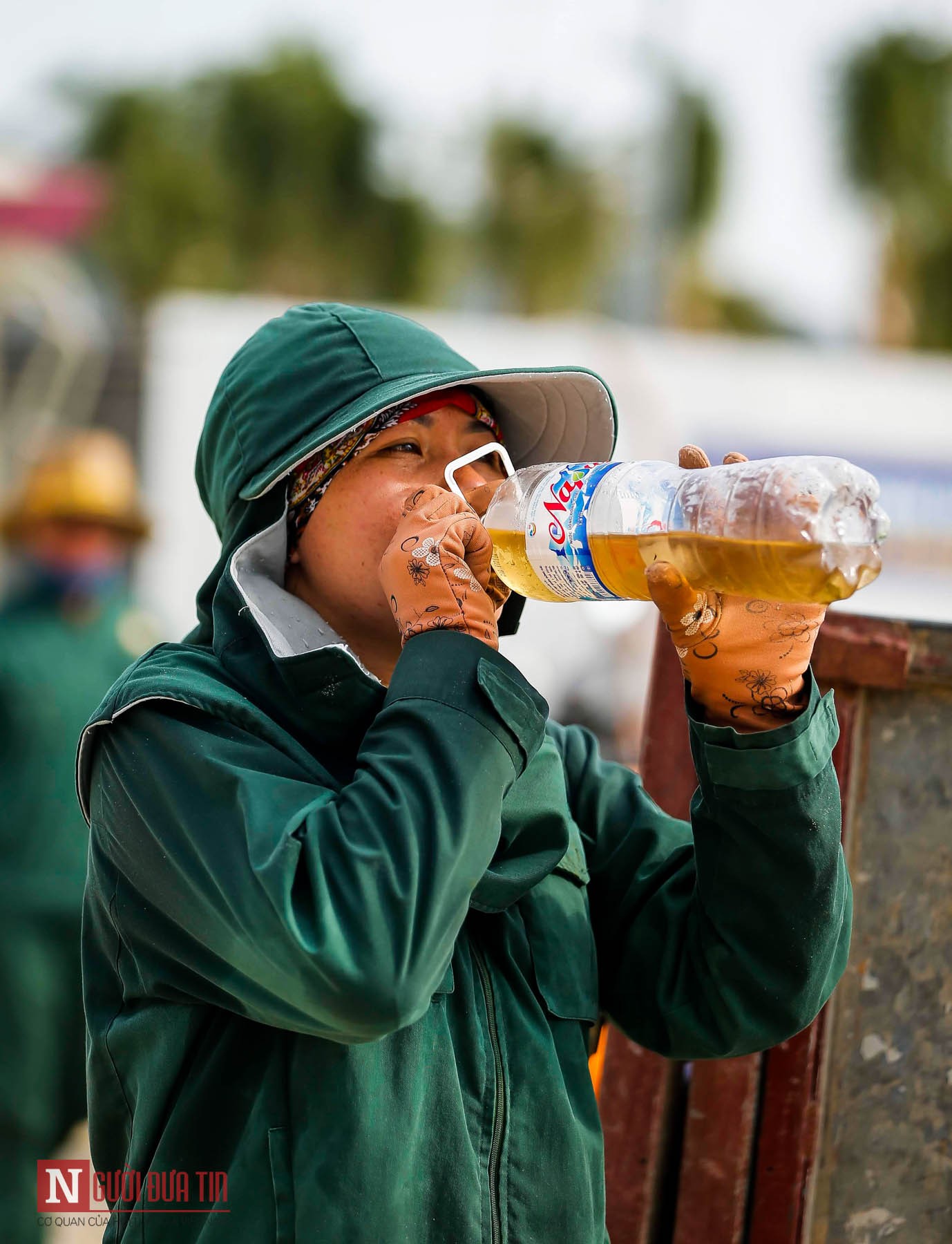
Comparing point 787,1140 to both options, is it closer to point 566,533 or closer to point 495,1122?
point 495,1122

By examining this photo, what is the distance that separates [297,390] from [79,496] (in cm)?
424

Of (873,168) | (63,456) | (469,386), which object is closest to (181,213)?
(873,168)

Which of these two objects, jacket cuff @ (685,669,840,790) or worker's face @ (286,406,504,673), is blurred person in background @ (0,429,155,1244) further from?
jacket cuff @ (685,669,840,790)

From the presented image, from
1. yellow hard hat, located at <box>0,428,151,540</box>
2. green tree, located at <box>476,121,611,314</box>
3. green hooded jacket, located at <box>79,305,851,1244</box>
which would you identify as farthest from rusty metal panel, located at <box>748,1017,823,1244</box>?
green tree, located at <box>476,121,611,314</box>

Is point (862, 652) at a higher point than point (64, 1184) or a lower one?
higher

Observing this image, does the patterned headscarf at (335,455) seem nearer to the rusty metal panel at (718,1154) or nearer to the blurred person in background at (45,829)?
the rusty metal panel at (718,1154)

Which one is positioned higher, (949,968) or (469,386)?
(469,386)

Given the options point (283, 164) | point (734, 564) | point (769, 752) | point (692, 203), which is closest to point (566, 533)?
point (734, 564)

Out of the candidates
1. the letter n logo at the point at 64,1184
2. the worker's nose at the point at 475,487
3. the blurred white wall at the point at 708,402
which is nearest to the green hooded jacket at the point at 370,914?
the worker's nose at the point at 475,487

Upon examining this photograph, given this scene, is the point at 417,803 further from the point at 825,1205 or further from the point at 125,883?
the point at 825,1205

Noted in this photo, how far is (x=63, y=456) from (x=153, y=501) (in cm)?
601

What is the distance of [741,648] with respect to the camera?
174 centimetres

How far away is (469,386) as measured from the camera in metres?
2.18

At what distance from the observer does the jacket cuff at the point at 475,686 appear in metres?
1.69
